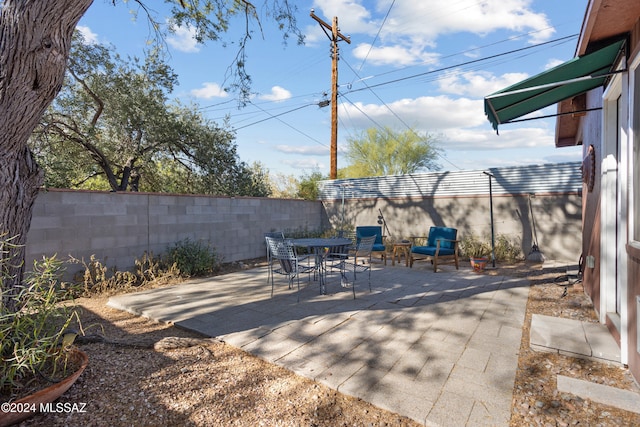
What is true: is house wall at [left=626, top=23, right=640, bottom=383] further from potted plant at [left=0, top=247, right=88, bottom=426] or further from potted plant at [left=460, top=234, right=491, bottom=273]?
potted plant at [left=460, top=234, right=491, bottom=273]

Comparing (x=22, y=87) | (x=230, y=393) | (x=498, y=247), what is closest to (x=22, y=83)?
(x=22, y=87)

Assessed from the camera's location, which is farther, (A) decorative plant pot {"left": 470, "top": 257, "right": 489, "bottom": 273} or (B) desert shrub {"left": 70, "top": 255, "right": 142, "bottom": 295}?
(A) decorative plant pot {"left": 470, "top": 257, "right": 489, "bottom": 273}

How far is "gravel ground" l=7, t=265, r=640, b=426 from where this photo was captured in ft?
5.75

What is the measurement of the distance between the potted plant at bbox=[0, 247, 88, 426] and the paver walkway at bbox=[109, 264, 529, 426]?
1.21 meters

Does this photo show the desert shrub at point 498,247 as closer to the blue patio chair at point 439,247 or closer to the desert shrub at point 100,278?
the blue patio chair at point 439,247

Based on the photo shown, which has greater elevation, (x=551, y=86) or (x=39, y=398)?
(x=551, y=86)

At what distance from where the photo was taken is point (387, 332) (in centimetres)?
302

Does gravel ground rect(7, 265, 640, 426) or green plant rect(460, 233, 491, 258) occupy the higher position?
green plant rect(460, 233, 491, 258)

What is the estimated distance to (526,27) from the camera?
809cm

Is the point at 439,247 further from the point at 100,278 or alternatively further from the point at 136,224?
the point at 100,278

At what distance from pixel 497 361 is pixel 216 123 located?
27.7 feet

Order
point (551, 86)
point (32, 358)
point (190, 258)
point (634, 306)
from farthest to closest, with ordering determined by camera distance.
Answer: point (190, 258) → point (551, 86) → point (634, 306) → point (32, 358)

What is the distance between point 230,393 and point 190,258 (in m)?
4.13

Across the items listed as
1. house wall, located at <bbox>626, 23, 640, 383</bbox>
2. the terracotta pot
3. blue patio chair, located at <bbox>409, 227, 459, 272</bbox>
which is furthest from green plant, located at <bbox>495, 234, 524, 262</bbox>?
the terracotta pot
